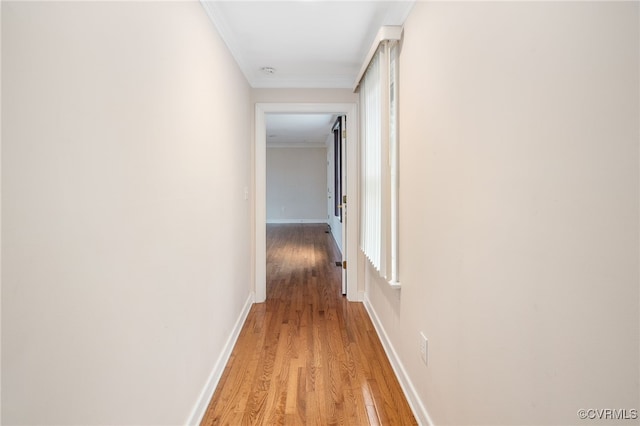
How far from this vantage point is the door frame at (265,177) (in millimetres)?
3457

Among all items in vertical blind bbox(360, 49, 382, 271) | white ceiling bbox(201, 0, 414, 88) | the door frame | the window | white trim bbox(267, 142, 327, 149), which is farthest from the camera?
white trim bbox(267, 142, 327, 149)

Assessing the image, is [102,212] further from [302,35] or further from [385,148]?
[302,35]

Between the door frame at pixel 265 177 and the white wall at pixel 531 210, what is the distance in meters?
1.85

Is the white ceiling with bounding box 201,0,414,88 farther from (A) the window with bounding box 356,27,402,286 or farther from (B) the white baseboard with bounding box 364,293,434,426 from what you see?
(B) the white baseboard with bounding box 364,293,434,426

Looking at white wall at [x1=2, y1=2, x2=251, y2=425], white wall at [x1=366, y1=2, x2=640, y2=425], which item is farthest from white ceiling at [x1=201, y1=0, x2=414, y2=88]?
white wall at [x1=366, y1=2, x2=640, y2=425]

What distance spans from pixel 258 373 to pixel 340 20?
2347 millimetres

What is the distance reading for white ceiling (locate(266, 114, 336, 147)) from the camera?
6.19 metres

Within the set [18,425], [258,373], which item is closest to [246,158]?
[258,373]

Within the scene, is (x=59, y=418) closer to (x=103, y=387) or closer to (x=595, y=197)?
(x=103, y=387)

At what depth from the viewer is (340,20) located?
225 cm

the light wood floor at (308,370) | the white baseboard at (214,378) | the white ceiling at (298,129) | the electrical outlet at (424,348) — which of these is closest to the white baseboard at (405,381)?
the light wood floor at (308,370)

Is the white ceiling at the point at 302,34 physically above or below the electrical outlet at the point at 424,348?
above

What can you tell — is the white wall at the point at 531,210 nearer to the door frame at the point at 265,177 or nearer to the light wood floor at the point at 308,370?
the light wood floor at the point at 308,370

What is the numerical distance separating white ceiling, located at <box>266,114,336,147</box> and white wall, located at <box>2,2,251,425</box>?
12.7ft
